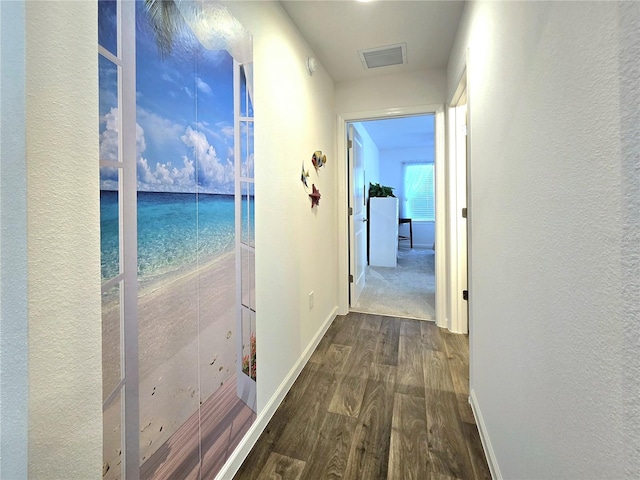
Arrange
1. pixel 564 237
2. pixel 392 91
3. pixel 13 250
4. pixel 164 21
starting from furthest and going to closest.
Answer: pixel 392 91 < pixel 164 21 < pixel 564 237 < pixel 13 250

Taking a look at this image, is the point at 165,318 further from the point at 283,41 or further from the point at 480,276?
the point at 283,41

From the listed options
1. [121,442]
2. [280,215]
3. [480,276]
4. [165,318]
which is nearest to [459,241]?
[480,276]

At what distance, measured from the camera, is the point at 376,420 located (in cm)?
154

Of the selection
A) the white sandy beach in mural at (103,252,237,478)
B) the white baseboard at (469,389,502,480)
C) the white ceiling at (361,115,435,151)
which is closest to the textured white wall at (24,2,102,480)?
the white sandy beach in mural at (103,252,237,478)

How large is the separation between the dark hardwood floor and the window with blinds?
5186 mm

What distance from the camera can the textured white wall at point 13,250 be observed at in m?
0.47

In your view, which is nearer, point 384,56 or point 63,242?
point 63,242

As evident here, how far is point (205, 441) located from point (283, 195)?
1.22 m

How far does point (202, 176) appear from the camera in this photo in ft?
3.42

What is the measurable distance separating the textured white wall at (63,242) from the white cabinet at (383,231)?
480 cm

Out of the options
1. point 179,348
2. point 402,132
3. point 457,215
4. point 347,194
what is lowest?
point 179,348

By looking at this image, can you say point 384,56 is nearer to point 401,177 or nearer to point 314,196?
point 314,196

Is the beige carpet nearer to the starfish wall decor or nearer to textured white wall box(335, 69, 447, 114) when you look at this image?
the starfish wall decor

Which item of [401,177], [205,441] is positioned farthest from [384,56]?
[401,177]
